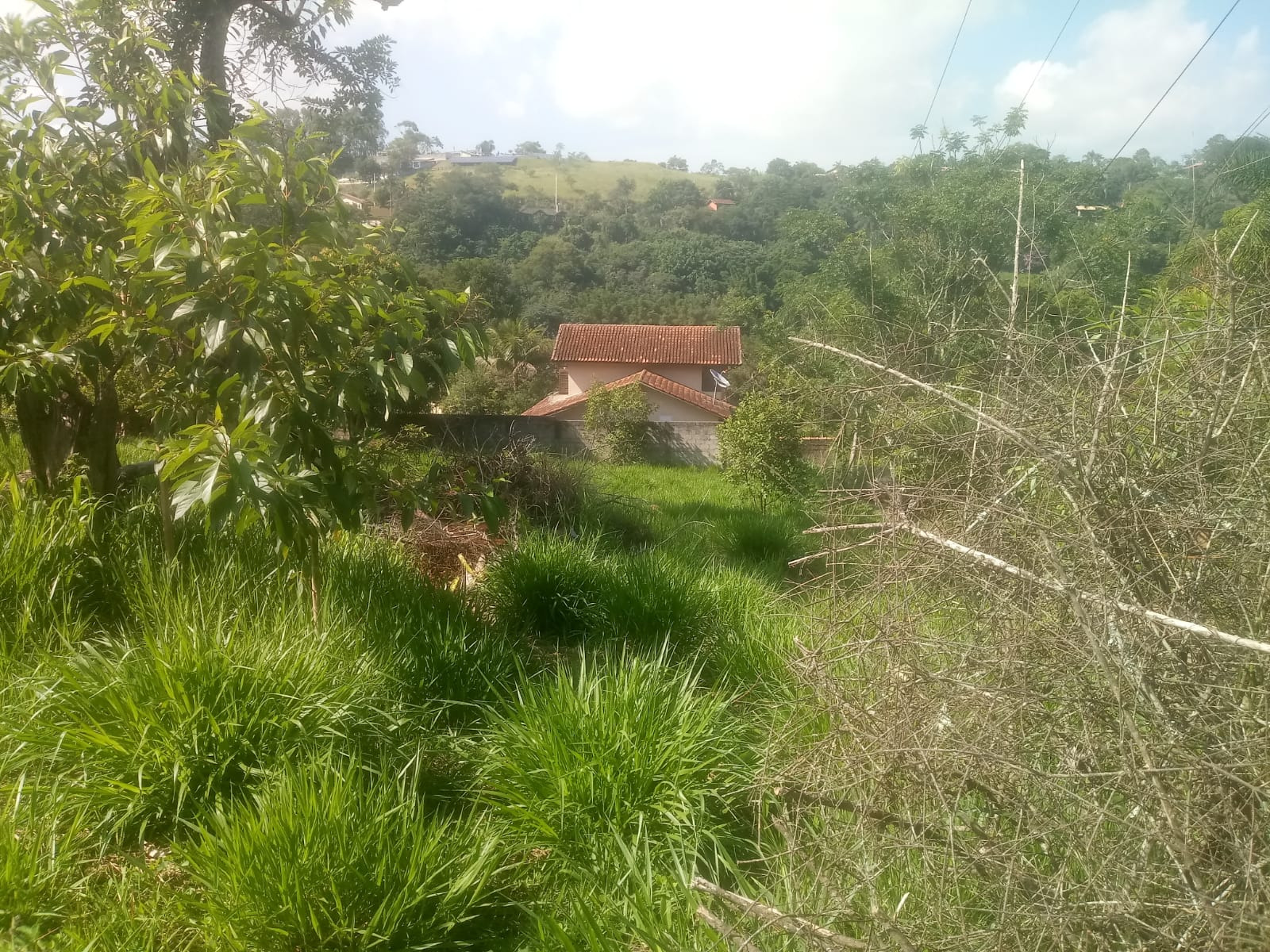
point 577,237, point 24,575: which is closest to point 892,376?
point 24,575

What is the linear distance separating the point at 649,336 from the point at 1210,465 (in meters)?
29.4

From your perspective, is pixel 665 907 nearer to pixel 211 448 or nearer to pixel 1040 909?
pixel 1040 909

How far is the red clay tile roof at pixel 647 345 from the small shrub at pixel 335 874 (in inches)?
1060

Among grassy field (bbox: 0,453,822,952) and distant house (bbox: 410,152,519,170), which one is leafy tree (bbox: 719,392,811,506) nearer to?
grassy field (bbox: 0,453,822,952)

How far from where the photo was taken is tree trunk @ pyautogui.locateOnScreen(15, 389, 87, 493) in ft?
14.8

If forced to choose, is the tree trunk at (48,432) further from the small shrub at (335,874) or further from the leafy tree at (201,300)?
the small shrub at (335,874)

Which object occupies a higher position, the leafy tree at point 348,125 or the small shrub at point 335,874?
the leafy tree at point 348,125

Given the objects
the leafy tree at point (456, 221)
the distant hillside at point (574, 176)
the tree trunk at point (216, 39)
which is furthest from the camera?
the distant hillside at point (574, 176)

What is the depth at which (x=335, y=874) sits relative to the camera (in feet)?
7.95

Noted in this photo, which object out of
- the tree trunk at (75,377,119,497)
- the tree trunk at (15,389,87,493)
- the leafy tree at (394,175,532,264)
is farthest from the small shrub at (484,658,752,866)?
the leafy tree at (394,175,532,264)

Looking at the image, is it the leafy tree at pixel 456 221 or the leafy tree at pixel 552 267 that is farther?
the leafy tree at pixel 552 267

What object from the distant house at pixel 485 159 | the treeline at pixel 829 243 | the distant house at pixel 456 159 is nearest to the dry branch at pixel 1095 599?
the treeline at pixel 829 243

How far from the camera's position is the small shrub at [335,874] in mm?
2359

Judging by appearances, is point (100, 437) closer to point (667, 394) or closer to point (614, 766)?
point (614, 766)
